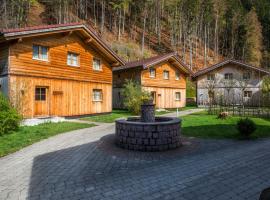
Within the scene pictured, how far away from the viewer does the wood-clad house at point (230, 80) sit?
32312mm

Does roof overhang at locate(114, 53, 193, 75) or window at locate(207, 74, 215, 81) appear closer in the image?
roof overhang at locate(114, 53, 193, 75)

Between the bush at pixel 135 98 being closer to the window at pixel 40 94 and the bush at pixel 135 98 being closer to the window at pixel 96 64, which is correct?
the window at pixel 96 64

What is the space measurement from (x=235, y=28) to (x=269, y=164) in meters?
61.2

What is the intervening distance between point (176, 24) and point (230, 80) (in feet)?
95.6

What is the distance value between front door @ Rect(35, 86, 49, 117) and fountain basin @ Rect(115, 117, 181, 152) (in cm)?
977

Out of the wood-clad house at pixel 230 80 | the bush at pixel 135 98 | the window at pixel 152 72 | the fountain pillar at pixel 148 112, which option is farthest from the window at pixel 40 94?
the wood-clad house at pixel 230 80

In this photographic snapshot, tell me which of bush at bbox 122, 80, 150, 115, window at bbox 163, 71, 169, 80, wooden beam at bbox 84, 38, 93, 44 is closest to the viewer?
wooden beam at bbox 84, 38, 93, 44

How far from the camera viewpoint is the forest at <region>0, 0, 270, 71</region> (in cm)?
5128

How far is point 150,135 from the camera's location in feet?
26.2

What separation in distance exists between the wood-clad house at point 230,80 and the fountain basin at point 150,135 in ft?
83.5

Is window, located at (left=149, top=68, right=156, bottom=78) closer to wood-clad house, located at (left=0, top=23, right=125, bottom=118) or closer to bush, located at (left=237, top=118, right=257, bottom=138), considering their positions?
wood-clad house, located at (left=0, top=23, right=125, bottom=118)

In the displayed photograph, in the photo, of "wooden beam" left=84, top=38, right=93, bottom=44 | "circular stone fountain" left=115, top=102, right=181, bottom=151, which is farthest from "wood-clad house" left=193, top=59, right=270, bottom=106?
"circular stone fountain" left=115, top=102, right=181, bottom=151

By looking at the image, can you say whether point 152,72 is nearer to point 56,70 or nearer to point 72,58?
point 72,58

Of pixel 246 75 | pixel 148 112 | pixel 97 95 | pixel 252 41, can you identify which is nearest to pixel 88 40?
pixel 97 95
